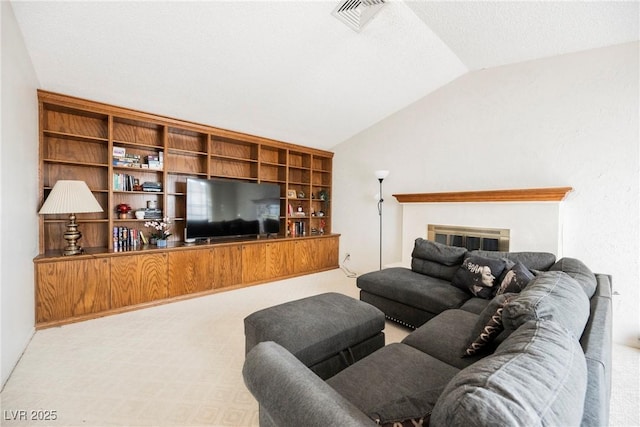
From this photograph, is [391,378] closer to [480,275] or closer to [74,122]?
[480,275]

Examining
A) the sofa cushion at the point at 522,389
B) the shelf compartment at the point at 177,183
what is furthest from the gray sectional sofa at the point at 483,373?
the shelf compartment at the point at 177,183

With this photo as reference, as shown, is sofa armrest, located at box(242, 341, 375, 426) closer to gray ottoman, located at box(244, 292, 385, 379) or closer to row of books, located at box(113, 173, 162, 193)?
gray ottoman, located at box(244, 292, 385, 379)

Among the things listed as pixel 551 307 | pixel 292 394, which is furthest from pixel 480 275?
pixel 292 394

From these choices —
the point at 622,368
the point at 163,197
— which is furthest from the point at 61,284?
the point at 622,368

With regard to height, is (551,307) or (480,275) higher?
(551,307)

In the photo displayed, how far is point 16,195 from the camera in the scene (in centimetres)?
204

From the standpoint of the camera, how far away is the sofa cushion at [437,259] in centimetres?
281

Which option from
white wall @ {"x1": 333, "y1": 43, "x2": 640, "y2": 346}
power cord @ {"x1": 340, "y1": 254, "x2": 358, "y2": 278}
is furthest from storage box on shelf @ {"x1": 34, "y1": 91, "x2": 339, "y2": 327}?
white wall @ {"x1": 333, "y1": 43, "x2": 640, "y2": 346}

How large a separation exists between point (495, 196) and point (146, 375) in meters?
3.66

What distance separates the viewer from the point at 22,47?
215cm

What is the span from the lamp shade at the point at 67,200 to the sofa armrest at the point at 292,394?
8.63 ft

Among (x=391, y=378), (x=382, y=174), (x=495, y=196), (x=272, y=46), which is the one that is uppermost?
(x=272, y=46)

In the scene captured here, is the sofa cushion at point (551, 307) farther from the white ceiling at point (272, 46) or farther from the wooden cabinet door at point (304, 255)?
the wooden cabinet door at point (304, 255)

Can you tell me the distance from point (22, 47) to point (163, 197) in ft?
5.84
